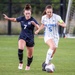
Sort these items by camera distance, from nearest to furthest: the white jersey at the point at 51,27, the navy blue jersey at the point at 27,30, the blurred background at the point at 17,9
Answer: the navy blue jersey at the point at 27,30 < the white jersey at the point at 51,27 < the blurred background at the point at 17,9

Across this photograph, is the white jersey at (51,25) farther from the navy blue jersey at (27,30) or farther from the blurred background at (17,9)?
the blurred background at (17,9)

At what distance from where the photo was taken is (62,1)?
31766mm

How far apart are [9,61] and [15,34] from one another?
57.3 ft

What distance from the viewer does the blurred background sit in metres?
31.7

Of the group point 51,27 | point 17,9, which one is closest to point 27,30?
point 51,27

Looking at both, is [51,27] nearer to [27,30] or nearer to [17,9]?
[27,30]

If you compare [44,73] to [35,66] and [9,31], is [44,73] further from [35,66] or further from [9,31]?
[9,31]

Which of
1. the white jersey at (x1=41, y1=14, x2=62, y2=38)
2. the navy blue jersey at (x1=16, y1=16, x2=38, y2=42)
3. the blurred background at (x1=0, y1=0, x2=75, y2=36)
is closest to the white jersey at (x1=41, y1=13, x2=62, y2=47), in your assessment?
the white jersey at (x1=41, y1=14, x2=62, y2=38)

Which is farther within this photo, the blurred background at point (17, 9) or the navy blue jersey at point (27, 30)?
the blurred background at point (17, 9)

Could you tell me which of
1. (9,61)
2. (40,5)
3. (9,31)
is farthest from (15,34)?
(9,61)

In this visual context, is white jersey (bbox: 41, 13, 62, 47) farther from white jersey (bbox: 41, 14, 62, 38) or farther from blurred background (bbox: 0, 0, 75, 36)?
blurred background (bbox: 0, 0, 75, 36)

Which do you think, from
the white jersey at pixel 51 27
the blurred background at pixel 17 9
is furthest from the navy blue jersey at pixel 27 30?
the blurred background at pixel 17 9

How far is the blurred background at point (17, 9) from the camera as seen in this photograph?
31.7 m

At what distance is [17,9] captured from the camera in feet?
106
